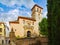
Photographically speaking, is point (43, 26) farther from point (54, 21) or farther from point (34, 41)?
point (54, 21)

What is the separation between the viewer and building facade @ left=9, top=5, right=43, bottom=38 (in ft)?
51.2

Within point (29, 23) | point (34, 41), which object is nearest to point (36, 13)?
point (29, 23)

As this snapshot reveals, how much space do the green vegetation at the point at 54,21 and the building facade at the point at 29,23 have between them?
27.2 ft

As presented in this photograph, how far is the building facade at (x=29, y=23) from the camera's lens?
15609 mm

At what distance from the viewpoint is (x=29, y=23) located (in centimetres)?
1655

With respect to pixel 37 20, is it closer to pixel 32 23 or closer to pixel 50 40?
pixel 32 23

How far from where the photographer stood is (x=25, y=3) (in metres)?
15.6

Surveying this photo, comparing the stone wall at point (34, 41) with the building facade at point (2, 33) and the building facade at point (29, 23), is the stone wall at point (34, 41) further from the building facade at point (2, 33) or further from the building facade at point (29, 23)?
the building facade at point (29, 23)

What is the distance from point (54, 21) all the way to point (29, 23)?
983 centimetres

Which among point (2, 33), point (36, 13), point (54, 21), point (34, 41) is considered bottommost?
point (34, 41)

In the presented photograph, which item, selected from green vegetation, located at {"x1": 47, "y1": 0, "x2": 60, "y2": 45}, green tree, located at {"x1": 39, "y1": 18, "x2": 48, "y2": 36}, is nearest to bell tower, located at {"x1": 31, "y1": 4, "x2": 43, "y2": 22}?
green tree, located at {"x1": 39, "y1": 18, "x2": 48, "y2": 36}

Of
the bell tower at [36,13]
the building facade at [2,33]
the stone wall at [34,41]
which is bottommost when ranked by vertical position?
the stone wall at [34,41]

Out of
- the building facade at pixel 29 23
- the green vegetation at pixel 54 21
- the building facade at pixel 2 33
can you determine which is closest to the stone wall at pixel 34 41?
the building facade at pixel 2 33

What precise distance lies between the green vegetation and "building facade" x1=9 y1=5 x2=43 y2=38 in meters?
8.28
